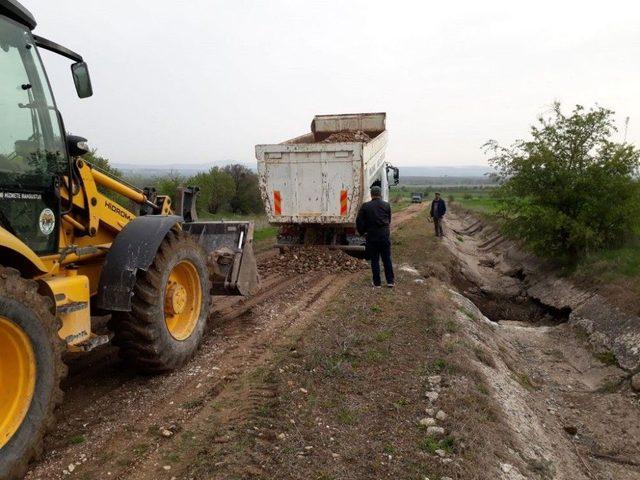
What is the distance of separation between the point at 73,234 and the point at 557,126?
37.5ft

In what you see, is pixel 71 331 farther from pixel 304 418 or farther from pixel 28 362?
pixel 304 418

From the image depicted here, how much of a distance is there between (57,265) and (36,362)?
1.06 meters

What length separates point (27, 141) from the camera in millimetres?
3939

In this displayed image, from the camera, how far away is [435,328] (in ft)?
23.2

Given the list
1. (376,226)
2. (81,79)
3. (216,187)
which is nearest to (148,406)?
(81,79)

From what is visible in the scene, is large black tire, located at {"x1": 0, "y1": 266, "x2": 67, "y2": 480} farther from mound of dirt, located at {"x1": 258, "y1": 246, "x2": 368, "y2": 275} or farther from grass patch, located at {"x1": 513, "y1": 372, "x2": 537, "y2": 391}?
mound of dirt, located at {"x1": 258, "y1": 246, "x2": 368, "y2": 275}

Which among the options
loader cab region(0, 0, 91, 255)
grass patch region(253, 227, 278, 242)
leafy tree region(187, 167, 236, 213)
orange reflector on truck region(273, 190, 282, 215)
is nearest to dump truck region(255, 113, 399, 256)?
orange reflector on truck region(273, 190, 282, 215)

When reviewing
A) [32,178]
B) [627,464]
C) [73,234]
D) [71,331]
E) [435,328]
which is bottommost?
[627,464]

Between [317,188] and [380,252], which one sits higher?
[317,188]

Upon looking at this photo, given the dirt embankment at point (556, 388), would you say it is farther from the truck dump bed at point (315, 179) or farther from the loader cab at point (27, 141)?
the loader cab at point (27, 141)

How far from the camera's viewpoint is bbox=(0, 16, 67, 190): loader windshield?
148 inches

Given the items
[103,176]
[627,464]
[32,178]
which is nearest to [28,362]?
[32,178]

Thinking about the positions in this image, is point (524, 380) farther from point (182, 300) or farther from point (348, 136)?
point (348, 136)

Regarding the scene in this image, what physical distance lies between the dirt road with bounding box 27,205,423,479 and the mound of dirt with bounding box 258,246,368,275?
13.7 ft
